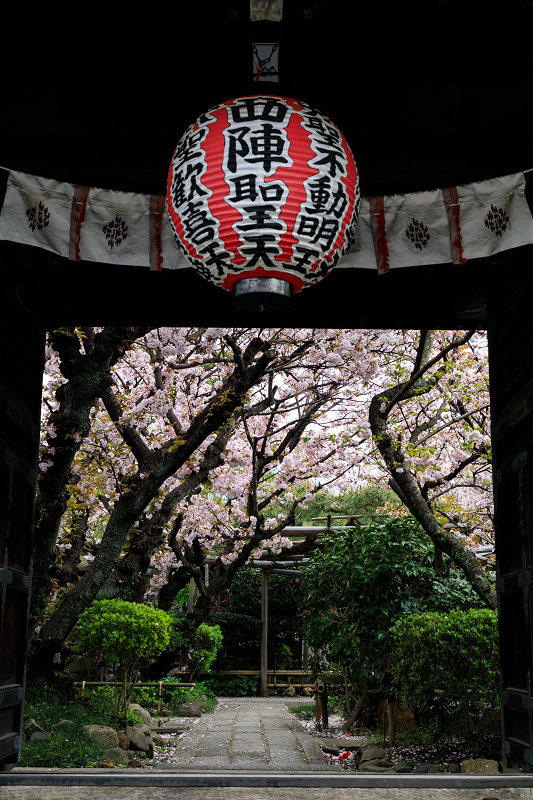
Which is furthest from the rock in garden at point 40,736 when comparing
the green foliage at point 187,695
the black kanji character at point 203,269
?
the black kanji character at point 203,269

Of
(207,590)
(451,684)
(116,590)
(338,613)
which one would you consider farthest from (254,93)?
(207,590)

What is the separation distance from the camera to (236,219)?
341cm

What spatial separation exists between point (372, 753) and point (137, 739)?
3.15 meters

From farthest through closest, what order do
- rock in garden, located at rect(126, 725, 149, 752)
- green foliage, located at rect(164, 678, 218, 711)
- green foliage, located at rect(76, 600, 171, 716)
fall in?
green foliage, located at rect(164, 678, 218, 711) → green foliage, located at rect(76, 600, 171, 716) → rock in garden, located at rect(126, 725, 149, 752)

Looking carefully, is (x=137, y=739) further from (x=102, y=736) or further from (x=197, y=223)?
(x=197, y=223)

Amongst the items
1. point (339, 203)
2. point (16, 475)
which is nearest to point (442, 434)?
point (16, 475)

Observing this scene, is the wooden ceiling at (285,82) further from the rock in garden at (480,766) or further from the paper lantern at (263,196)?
the rock in garden at (480,766)

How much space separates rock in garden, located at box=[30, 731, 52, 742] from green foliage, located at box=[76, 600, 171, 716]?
267cm

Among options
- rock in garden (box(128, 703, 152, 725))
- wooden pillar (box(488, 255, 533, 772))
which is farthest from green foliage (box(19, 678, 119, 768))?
wooden pillar (box(488, 255, 533, 772))

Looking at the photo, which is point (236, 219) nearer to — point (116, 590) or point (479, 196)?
point (479, 196)

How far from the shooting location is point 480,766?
22.0ft

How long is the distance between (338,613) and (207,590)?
189 inches

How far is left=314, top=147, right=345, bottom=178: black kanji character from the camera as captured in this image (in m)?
3.54

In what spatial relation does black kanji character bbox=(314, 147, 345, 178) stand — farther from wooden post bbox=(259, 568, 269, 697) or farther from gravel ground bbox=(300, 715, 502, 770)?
wooden post bbox=(259, 568, 269, 697)
